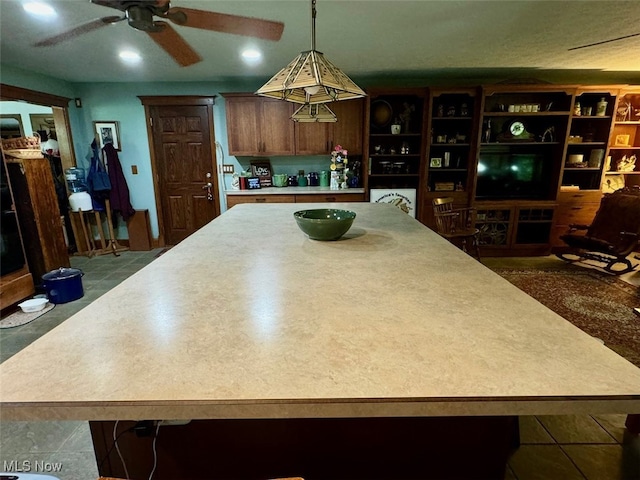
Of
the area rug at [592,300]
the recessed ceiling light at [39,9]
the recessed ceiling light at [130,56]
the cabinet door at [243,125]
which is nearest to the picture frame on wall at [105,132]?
the recessed ceiling light at [130,56]

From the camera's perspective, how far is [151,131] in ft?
15.8

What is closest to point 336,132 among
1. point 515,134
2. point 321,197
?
point 321,197

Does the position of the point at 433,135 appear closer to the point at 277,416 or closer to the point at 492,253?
the point at 492,253

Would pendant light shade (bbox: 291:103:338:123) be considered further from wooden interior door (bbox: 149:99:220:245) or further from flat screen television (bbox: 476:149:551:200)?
flat screen television (bbox: 476:149:551:200)

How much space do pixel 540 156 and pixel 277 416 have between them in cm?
533

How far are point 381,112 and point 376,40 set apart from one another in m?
1.69

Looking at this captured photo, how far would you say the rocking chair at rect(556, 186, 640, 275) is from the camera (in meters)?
3.86

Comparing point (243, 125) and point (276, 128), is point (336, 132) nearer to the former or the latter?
point (276, 128)

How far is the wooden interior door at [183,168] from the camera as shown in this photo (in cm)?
485

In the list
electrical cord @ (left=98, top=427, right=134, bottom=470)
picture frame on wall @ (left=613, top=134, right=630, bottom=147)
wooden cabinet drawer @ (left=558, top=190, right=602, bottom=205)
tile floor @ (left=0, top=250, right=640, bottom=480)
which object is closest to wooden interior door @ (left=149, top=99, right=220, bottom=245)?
tile floor @ (left=0, top=250, right=640, bottom=480)

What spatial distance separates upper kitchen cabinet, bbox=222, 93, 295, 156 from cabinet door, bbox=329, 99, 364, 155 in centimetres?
59

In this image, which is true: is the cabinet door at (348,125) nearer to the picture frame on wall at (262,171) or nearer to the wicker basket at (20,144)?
the picture frame on wall at (262,171)

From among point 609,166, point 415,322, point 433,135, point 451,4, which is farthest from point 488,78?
point 415,322

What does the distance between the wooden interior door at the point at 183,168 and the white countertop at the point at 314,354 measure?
396cm
